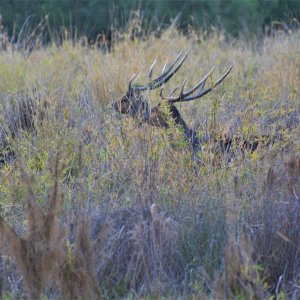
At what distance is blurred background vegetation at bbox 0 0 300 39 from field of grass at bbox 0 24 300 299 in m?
6.57

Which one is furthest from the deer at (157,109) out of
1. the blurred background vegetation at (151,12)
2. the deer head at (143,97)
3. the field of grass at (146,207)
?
the blurred background vegetation at (151,12)

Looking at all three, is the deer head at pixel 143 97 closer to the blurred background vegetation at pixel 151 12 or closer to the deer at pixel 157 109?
the deer at pixel 157 109

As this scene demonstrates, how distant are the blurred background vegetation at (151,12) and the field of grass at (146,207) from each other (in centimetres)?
657

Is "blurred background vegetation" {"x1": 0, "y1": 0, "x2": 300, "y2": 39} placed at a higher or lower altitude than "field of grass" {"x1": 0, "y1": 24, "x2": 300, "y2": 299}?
lower

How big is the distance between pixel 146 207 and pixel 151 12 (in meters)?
9.50

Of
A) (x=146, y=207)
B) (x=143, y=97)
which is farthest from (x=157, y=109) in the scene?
(x=146, y=207)

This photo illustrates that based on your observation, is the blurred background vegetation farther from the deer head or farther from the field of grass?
the deer head

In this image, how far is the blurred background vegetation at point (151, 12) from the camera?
1365 cm

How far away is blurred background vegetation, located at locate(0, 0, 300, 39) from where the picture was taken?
13648mm

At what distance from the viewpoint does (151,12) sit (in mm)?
14039

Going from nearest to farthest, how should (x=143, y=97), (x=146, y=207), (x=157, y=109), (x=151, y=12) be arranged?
(x=146, y=207) < (x=157, y=109) < (x=143, y=97) < (x=151, y=12)

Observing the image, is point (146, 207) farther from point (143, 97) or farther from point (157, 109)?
point (143, 97)

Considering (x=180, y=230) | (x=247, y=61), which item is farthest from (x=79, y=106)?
(x=247, y=61)

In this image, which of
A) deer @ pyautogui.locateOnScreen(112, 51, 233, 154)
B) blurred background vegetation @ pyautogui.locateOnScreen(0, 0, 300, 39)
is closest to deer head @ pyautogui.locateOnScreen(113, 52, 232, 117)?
deer @ pyautogui.locateOnScreen(112, 51, 233, 154)
